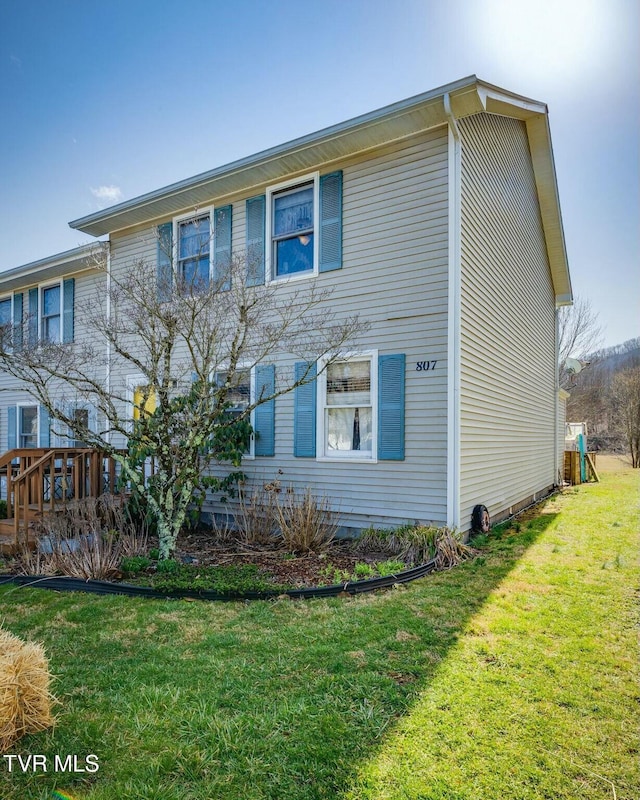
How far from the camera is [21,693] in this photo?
7.34ft

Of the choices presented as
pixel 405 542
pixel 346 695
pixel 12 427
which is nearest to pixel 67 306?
pixel 12 427

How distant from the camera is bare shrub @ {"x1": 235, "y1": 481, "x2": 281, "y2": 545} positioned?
253 inches

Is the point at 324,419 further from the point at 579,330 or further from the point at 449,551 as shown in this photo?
the point at 579,330

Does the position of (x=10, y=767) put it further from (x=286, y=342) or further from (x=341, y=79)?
(x=341, y=79)

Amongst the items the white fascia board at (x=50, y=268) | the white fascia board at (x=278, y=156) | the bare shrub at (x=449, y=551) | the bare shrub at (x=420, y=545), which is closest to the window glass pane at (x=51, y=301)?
the white fascia board at (x=50, y=268)

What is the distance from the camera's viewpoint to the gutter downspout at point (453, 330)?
232 inches

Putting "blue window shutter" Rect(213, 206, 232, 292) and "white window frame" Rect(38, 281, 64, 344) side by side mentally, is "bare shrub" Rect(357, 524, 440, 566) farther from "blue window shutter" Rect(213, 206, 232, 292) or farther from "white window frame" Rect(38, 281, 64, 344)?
"white window frame" Rect(38, 281, 64, 344)

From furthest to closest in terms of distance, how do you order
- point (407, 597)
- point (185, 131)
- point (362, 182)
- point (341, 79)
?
point (185, 131), point (341, 79), point (362, 182), point (407, 597)

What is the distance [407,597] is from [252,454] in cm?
382

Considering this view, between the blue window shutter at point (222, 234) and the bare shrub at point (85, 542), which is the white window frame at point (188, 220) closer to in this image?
the blue window shutter at point (222, 234)

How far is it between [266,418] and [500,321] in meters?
4.24

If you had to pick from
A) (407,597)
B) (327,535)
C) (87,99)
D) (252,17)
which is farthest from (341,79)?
(407,597)

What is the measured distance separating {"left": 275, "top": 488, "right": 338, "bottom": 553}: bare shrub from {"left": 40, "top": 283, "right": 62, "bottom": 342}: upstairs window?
733cm

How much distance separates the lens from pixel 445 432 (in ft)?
Result: 19.7
